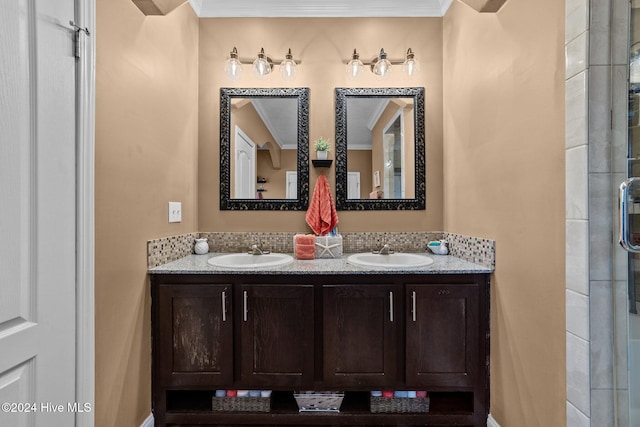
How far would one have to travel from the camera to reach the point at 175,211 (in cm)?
193

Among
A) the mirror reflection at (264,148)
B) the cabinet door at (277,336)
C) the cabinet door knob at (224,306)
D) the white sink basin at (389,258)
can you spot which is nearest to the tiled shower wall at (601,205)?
the white sink basin at (389,258)

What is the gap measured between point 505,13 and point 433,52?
0.78 metres

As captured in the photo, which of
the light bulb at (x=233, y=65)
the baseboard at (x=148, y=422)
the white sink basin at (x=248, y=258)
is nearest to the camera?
the baseboard at (x=148, y=422)

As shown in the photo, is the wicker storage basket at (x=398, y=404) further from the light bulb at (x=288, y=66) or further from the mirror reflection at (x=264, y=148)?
A: the light bulb at (x=288, y=66)

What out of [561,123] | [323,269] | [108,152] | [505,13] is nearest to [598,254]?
[561,123]

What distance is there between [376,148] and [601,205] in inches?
55.6

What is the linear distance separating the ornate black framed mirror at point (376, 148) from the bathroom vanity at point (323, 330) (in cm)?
75

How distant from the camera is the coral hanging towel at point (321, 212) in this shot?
87.5 inches

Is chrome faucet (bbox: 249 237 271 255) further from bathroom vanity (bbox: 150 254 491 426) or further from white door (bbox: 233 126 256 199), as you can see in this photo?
bathroom vanity (bbox: 150 254 491 426)

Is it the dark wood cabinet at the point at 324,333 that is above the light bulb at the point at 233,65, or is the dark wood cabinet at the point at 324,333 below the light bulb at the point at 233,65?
below

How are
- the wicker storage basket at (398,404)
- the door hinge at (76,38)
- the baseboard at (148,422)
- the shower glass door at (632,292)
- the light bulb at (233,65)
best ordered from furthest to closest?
the light bulb at (233,65), the wicker storage basket at (398,404), the baseboard at (148,422), the door hinge at (76,38), the shower glass door at (632,292)

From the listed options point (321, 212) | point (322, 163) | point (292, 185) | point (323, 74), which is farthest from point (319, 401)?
point (323, 74)

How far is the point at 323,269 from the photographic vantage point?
5.50 ft

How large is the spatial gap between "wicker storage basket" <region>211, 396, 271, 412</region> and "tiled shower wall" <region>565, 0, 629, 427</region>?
57.0 inches
